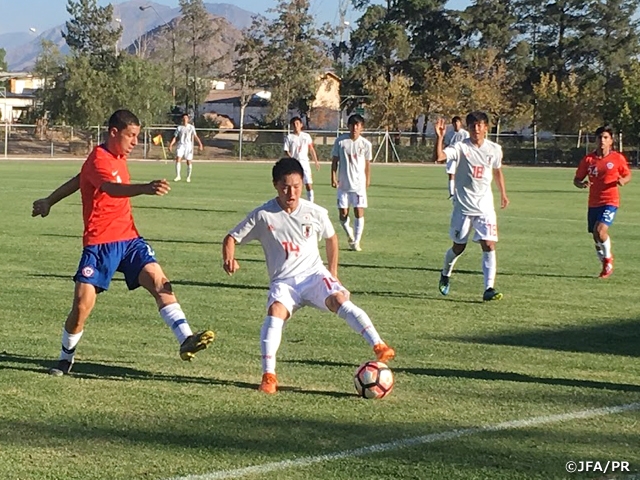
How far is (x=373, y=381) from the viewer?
22.3 feet

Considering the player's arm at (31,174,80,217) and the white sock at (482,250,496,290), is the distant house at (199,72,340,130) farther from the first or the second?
the player's arm at (31,174,80,217)

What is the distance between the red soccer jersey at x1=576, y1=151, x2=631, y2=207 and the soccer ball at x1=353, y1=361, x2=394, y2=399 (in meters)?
7.60

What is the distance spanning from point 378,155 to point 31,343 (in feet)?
187

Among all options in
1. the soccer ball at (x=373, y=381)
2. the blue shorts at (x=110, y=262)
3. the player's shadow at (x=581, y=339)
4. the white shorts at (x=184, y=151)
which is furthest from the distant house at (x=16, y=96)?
the soccer ball at (x=373, y=381)

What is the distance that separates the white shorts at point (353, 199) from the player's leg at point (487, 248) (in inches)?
182

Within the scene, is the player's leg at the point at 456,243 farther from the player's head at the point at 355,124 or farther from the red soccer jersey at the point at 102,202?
the red soccer jersey at the point at 102,202

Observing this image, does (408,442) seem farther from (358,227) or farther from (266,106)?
(266,106)

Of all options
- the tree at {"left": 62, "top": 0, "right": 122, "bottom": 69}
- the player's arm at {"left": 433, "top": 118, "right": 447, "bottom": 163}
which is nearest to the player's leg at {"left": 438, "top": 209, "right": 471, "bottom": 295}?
the player's arm at {"left": 433, "top": 118, "right": 447, "bottom": 163}

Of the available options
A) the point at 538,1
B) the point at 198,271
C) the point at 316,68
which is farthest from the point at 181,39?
the point at 198,271

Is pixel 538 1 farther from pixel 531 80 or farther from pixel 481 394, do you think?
pixel 481 394

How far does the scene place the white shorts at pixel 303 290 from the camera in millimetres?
7148

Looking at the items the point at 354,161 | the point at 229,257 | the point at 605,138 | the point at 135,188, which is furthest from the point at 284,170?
the point at 354,161

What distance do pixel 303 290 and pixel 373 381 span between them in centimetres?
82

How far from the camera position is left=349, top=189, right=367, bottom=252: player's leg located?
1600 cm
